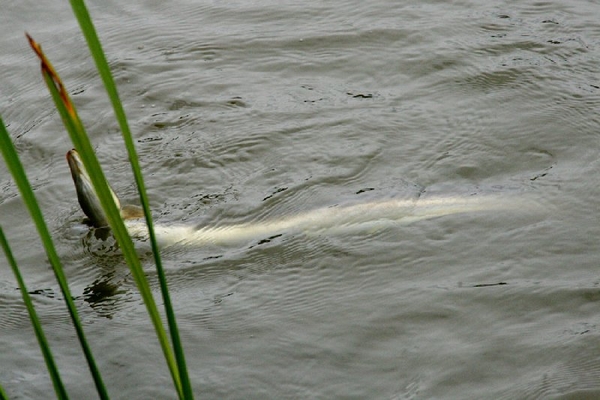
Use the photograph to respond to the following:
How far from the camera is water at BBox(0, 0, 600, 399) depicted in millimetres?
2994

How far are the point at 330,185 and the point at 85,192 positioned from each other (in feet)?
4.20

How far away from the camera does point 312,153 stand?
4559mm

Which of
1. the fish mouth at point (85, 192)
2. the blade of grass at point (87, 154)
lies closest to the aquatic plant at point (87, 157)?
the blade of grass at point (87, 154)

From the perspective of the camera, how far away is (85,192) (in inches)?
144

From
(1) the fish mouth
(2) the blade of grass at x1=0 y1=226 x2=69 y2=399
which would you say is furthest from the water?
(2) the blade of grass at x1=0 y1=226 x2=69 y2=399

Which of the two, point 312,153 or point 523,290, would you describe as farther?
point 312,153

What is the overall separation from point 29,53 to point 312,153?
260 centimetres

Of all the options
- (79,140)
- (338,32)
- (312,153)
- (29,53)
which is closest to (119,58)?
(29,53)

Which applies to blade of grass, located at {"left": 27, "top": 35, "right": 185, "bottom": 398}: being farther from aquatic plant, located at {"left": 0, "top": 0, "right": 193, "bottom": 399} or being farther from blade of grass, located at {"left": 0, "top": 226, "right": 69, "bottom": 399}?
blade of grass, located at {"left": 0, "top": 226, "right": 69, "bottom": 399}

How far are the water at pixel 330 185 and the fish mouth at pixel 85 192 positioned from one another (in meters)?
0.17

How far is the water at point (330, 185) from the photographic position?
299 centimetres

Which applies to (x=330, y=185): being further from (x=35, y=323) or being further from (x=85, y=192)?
(x=35, y=323)

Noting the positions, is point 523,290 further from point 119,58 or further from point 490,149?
point 119,58

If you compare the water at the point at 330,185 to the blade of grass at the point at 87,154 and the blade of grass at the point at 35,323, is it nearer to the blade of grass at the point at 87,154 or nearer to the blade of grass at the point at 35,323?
the blade of grass at the point at 35,323
